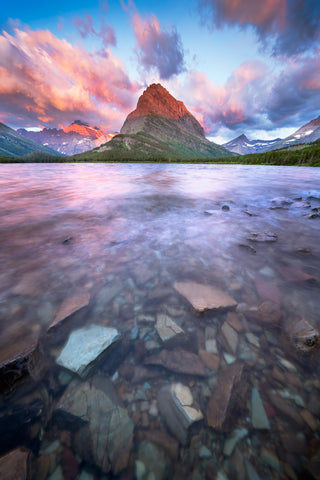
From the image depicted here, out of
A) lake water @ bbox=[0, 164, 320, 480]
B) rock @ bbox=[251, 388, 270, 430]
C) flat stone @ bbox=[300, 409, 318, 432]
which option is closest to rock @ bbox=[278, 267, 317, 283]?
lake water @ bbox=[0, 164, 320, 480]

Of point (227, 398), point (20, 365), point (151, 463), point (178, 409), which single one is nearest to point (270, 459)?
point (227, 398)

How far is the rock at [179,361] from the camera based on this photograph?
2.02m

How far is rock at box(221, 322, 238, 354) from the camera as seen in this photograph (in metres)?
2.24

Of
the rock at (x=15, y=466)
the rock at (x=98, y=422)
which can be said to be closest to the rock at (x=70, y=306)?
the rock at (x=98, y=422)

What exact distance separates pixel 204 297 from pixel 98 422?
1.87m

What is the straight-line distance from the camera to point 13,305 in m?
2.63

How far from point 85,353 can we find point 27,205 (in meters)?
8.20

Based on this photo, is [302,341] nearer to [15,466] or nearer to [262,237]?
[15,466]

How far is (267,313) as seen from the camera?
264cm

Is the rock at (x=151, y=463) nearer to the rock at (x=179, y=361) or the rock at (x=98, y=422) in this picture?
the rock at (x=98, y=422)

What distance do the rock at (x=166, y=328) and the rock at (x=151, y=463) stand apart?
3.02 feet

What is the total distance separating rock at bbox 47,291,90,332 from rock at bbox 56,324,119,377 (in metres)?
0.28

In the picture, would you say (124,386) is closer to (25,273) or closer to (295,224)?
(25,273)

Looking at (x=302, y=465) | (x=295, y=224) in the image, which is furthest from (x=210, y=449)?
(x=295, y=224)
